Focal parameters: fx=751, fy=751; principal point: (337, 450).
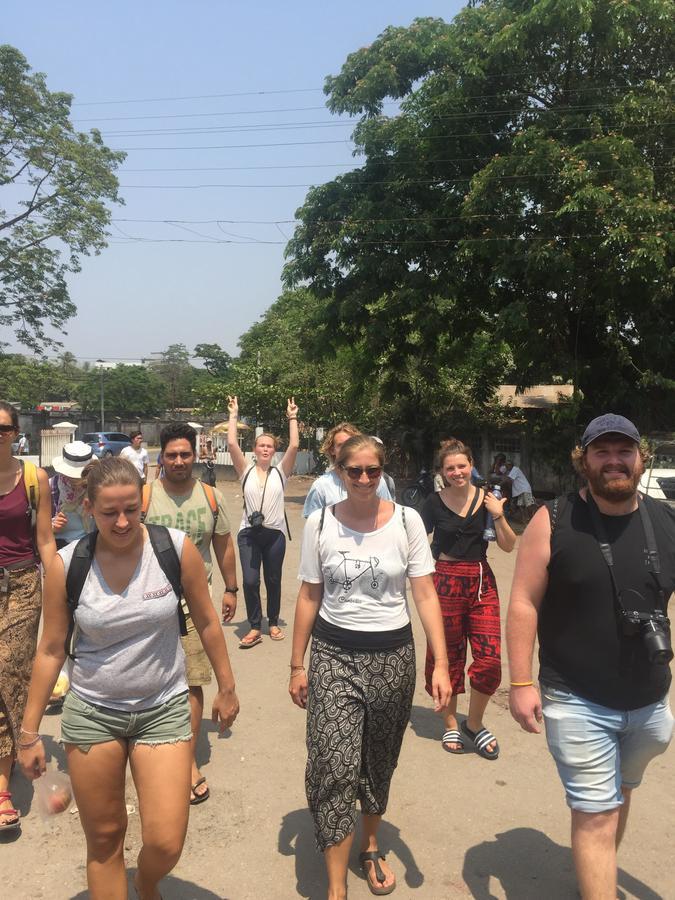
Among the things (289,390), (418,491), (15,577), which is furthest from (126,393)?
(15,577)

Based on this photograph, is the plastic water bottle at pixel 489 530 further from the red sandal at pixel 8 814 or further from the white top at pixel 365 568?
the red sandal at pixel 8 814

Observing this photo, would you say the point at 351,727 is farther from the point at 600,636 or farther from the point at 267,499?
the point at 267,499

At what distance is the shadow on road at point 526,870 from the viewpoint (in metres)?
3.03

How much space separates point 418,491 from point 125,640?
1410 centimetres

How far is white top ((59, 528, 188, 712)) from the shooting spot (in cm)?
258

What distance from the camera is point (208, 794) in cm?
379

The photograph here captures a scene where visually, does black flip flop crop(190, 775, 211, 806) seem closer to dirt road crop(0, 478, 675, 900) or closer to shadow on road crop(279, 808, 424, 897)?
dirt road crop(0, 478, 675, 900)

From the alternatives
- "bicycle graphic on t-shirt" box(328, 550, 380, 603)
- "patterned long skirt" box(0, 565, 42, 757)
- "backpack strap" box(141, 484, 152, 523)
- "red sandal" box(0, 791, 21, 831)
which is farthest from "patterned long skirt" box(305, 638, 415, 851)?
"patterned long skirt" box(0, 565, 42, 757)

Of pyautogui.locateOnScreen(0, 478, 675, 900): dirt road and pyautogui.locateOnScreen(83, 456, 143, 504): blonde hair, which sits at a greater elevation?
pyautogui.locateOnScreen(83, 456, 143, 504): blonde hair

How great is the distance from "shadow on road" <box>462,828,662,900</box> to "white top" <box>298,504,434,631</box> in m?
1.13

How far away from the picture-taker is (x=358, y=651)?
9.74ft

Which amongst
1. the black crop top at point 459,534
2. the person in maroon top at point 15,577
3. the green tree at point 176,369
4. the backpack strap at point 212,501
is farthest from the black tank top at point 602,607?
the green tree at point 176,369

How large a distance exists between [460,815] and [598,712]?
1.37 m

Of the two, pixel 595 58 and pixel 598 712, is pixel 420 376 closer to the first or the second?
pixel 595 58
